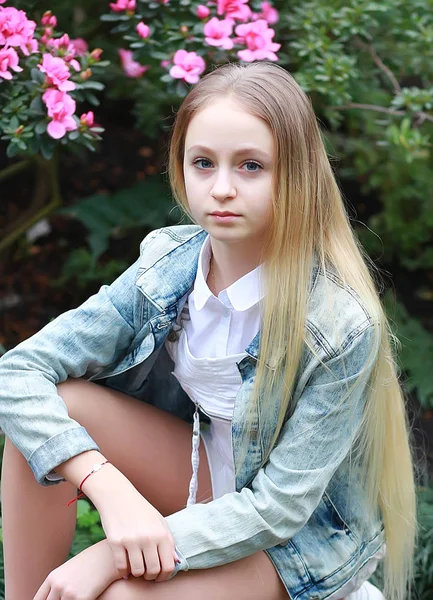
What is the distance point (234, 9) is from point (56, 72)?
0.58 metres

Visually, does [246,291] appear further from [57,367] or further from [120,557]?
[120,557]

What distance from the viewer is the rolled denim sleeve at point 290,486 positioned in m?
1.67

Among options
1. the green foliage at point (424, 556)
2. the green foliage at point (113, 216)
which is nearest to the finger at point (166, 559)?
the green foliage at point (424, 556)

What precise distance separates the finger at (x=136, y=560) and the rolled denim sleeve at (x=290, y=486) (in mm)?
83

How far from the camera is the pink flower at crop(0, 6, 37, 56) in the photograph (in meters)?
2.34

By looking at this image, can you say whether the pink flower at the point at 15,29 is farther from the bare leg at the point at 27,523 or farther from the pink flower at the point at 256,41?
the bare leg at the point at 27,523

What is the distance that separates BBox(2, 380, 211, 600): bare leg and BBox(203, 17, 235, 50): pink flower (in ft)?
3.62

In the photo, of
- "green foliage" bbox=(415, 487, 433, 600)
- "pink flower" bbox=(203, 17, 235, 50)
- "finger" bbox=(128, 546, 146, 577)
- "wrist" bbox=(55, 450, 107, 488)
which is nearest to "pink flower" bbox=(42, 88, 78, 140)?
"pink flower" bbox=(203, 17, 235, 50)

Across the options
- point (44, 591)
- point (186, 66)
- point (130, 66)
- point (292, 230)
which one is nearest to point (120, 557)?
point (44, 591)

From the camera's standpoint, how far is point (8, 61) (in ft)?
7.68

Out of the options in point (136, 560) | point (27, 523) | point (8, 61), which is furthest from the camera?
point (8, 61)

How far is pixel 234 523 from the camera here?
1678 millimetres

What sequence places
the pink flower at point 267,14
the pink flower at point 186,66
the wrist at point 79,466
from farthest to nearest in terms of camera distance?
the pink flower at point 267,14 → the pink flower at point 186,66 → the wrist at point 79,466

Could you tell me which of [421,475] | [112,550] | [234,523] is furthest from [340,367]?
[421,475]
